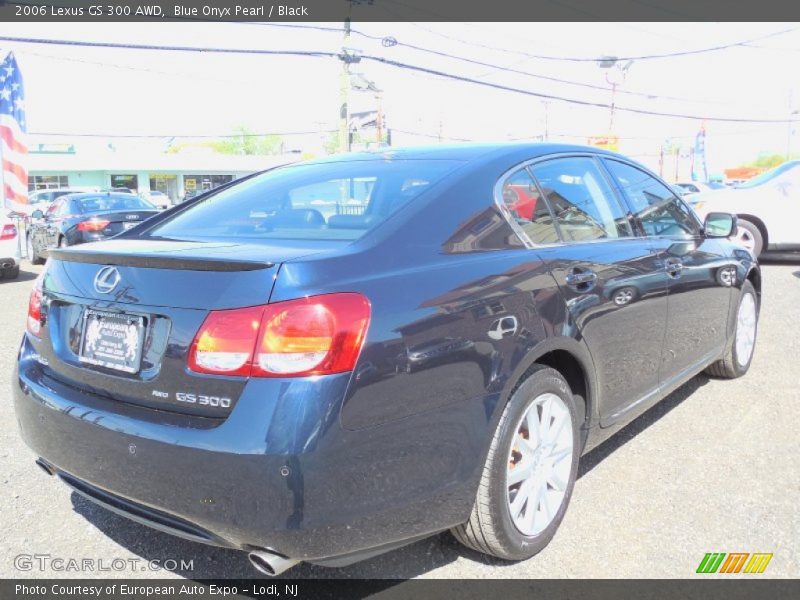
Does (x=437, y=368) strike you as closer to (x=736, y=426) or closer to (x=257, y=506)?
(x=257, y=506)

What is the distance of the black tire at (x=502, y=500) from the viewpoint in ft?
7.87

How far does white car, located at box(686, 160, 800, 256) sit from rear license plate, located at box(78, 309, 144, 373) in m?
10.4

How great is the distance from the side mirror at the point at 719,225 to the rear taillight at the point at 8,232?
983 cm

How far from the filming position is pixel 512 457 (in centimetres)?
258

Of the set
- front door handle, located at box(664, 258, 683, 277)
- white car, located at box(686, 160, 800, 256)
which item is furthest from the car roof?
white car, located at box(686, 160, 800, 256)

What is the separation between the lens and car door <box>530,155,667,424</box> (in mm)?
2883

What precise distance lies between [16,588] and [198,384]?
49.6 inches

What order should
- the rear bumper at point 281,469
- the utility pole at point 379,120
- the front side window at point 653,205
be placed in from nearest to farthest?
the rear bumper at point 281,469, the front side window at point 653,205, the utility pole at point 379,120

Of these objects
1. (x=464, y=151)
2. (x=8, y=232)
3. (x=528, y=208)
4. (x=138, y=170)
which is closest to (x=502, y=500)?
(x=528, y=208)

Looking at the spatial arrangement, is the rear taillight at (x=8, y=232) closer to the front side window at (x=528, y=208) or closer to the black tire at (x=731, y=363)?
the front side window at (x=528, y=208)

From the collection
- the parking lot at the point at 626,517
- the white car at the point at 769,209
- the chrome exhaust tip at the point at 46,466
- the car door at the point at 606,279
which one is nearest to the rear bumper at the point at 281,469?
the chrome exhaust tip at the point at 46,466

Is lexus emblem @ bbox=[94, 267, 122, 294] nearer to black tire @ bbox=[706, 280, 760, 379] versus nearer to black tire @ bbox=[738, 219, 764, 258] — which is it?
black tire @ bbox=[706, 280, 760, 379]

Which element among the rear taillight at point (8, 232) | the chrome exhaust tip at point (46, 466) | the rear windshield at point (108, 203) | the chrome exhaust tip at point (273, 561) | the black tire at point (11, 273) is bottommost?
the black tire at point (11, 273)

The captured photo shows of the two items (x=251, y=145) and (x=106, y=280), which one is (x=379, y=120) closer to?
(x=106, y=280)
